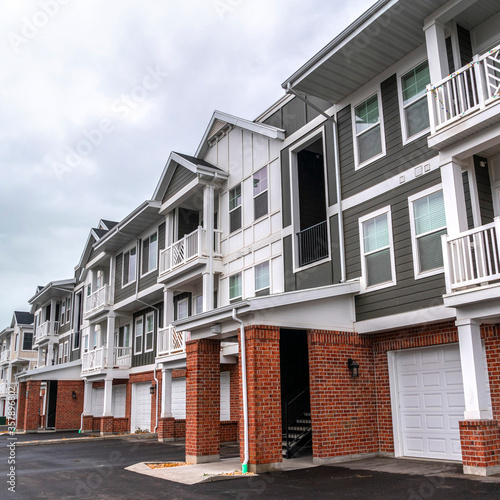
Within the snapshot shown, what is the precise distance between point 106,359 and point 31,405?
9.48m

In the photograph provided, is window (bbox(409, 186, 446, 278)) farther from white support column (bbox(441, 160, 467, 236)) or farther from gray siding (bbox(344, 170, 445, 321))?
white support column (bbox(441, 160, 467, 236))

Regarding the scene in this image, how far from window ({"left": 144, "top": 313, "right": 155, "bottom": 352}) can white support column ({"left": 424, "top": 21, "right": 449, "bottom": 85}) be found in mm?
17636

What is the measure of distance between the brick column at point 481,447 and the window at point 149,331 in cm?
1743

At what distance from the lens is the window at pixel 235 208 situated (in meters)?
18.2

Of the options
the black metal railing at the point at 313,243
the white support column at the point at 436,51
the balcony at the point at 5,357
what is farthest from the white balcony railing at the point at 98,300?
the balcony at the point at 5,357

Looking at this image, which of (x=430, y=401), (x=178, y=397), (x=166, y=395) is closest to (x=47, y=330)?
(x=178, y=397)

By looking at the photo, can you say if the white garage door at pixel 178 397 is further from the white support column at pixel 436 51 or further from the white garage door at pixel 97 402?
the white support column at pixel 436 51

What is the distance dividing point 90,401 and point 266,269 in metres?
17.2

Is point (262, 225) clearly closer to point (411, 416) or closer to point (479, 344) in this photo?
point (411, 416)

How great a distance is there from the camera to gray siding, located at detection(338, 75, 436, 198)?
11.8 metres

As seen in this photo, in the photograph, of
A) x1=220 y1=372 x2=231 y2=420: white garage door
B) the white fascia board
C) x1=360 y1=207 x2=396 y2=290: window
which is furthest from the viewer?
x1=220 y1=372 x2=231 y2=420: white garage door

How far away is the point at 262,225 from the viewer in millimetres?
16766

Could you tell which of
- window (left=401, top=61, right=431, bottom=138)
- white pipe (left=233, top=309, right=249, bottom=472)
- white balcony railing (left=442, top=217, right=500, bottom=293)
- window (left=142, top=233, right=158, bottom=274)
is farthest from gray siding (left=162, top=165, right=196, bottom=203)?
white balcony railing (left=442, top=217, right=500, bottom=293)

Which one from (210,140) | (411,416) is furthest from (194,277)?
(411,416)
